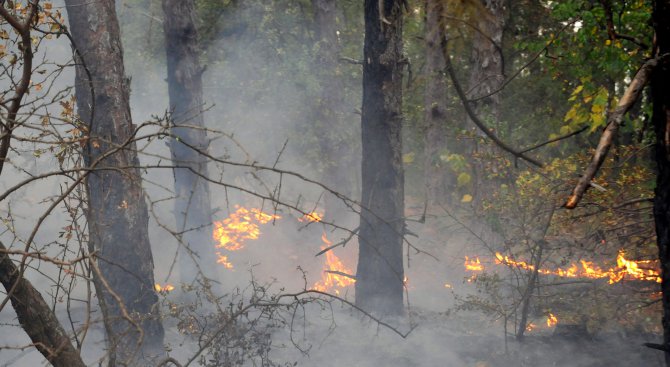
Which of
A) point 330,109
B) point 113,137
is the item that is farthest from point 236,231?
point 113,137

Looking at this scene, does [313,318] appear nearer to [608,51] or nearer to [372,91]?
[372,91]

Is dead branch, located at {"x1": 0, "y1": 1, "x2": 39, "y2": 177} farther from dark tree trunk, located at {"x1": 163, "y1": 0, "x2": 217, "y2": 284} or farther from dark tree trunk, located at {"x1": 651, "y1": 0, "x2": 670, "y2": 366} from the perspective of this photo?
dark tree trunk, located at {"x1": 163, "y1": 0, "x2": 217, "y2": 284}

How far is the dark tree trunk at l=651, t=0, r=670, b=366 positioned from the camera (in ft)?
12.0

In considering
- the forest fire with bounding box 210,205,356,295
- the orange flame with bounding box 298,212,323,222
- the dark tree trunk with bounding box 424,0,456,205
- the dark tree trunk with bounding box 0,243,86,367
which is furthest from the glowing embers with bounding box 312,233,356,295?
the dark tree trunk with bounding box 0,243,86,367

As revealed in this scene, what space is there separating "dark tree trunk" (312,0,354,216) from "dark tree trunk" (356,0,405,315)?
851cm

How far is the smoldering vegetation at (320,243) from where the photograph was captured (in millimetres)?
9539

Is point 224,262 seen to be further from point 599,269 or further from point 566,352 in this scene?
point 566,352

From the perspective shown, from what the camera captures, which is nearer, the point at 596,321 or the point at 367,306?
the point at 596,321

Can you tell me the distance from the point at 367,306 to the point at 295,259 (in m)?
8.52

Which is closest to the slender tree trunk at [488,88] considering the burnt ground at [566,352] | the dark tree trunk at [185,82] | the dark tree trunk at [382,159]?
the dark tree trunk at [382,159]

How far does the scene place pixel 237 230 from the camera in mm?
20547

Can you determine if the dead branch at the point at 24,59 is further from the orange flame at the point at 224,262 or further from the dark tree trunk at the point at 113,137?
the orange flame at the point at 224,262

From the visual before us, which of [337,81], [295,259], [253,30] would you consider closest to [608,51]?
[337,81]

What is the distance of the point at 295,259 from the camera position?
64.4 ft
